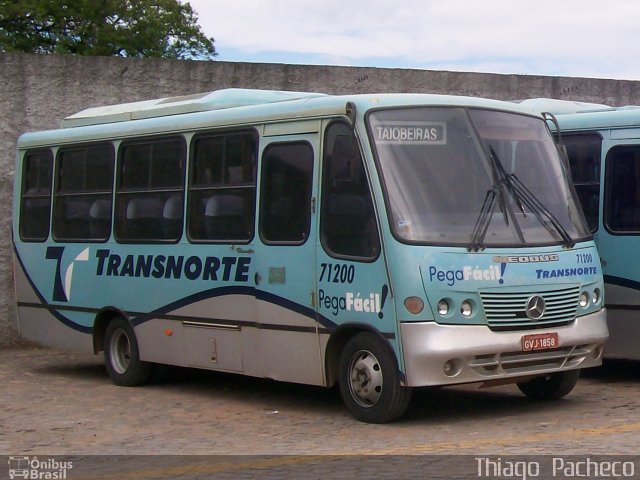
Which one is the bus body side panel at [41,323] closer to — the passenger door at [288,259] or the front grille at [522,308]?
the passenger door at [288,259]

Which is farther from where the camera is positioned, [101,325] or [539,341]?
[101,325]

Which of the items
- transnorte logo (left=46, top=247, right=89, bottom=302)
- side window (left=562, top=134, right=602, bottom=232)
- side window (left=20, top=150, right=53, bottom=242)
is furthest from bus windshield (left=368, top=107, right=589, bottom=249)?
side window (left=20, top=150, right=53, bottom=242)

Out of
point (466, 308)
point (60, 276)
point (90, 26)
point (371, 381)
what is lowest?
point (371, 381)

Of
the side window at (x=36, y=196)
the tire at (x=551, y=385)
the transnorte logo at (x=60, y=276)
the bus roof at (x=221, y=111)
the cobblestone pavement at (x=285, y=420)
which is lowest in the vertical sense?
the cobblestone pavement at (x=285, y=420)

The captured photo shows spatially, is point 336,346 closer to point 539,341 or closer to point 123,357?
point 539,341

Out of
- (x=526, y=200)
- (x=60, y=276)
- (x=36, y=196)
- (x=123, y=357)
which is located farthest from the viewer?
(x=36, y=196)

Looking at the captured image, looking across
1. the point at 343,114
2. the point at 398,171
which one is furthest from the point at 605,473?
the point at 343,114

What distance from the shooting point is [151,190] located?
13.2 metres

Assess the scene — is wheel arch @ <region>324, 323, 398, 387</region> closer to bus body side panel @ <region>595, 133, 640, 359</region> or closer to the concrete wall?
bus body side panel @ <region>595, 133, 640, 359</region>

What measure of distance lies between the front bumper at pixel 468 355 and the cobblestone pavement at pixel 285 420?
40 cm

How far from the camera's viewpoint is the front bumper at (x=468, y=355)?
9.88m

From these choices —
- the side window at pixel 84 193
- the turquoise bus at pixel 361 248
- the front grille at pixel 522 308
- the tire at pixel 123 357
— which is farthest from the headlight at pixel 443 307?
the side window at pixel 84 193

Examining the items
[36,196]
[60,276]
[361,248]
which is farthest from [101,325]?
[361,248]

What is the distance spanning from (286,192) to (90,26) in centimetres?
3556
